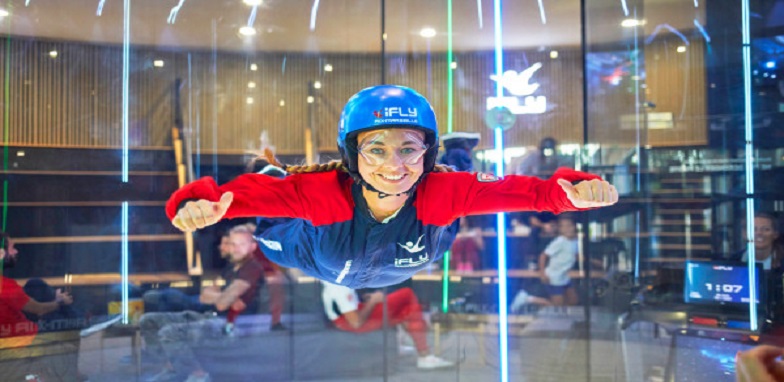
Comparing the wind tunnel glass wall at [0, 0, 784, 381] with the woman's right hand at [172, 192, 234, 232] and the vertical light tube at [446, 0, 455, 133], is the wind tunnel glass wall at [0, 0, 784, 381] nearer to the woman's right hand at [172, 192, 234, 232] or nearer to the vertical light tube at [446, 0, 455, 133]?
the vertical light tube at [446, 0, 455, 133]

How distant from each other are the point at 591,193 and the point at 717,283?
2425 millimetres

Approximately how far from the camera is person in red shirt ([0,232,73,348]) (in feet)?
12.8

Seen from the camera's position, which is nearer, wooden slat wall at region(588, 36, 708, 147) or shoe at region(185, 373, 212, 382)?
wooden slat wall at region(588, 36, 708, 147)

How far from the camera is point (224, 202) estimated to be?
1.97 metres

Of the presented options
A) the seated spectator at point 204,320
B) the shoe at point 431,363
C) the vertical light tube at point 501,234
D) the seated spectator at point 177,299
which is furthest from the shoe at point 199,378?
the vertical light tube at point 501,234

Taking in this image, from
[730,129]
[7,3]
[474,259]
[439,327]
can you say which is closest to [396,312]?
[439,327]

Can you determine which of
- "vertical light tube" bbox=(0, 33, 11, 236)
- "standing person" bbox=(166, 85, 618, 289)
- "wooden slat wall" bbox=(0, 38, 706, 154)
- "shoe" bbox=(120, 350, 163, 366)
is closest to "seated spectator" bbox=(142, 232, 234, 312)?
"shoe" bbox=(120, 350, 163, 366)

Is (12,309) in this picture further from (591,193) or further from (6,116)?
(591,193)

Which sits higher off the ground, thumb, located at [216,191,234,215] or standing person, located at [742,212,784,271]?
thumb, located at [216,191,234,215]

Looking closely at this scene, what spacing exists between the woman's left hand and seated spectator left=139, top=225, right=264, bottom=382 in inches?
110

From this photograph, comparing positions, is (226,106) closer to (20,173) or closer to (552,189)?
(20,173)

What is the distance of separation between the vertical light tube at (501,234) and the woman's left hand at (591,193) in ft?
7.20

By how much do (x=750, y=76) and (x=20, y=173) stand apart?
4423 mm

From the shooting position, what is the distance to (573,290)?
4.41 metres
